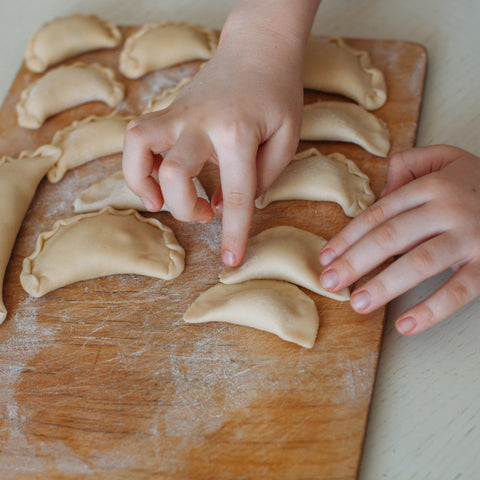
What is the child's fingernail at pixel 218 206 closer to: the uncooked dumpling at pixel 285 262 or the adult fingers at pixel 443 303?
the uncooked dumpling at pixel 285 262

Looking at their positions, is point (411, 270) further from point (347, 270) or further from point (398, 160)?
point (398, 160)

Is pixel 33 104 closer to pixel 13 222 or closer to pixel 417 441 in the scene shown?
pixel 13 222

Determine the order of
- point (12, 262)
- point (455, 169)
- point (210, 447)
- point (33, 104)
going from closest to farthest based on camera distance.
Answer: point (210, 447) → point (455, 169) → point (12, 262) → point (33, 104)

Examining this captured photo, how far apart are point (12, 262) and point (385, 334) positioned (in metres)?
0.89

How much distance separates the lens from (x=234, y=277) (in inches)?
48.8

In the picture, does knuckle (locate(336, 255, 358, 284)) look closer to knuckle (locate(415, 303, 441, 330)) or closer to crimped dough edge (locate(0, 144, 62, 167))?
knuckle (locate(415, 303, 441, 330))

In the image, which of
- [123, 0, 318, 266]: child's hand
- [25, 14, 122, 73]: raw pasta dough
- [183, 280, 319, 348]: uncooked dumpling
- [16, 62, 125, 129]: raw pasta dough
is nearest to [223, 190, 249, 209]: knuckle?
[123, 0, 318, 266]: child's hand

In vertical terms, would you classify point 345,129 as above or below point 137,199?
above

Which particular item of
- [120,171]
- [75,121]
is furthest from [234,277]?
[75,121]

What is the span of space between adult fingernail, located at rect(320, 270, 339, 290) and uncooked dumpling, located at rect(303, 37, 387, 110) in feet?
1.85

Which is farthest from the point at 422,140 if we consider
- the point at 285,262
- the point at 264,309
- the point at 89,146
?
the point at 89,146

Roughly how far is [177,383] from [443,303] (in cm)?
55

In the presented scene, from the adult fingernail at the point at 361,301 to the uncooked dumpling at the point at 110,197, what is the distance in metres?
0.46

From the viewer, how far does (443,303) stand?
1.09 metres
